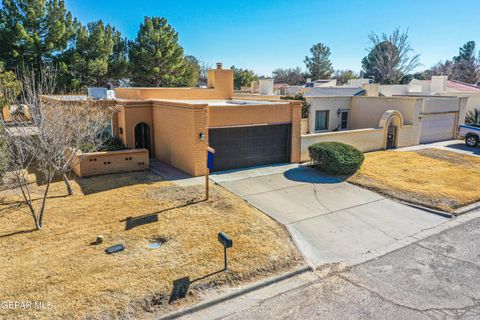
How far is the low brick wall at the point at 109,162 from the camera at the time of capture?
47.2 feet

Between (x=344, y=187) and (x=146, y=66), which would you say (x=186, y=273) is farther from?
(x=146, y=66)

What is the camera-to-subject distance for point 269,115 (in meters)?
16.5

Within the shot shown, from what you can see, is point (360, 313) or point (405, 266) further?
point (405, 266)

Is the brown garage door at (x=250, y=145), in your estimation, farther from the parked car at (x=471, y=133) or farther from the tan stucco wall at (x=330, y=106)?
the parked car at (x=471, y=133)

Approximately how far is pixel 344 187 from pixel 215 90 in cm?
1315

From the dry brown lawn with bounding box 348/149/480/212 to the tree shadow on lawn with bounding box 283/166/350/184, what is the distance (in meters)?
0.66

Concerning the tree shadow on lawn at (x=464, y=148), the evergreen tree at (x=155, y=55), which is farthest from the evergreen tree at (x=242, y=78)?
the tree shadow on lawn at (x=464, y=148)

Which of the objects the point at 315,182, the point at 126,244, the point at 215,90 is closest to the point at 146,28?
the point at 215,90

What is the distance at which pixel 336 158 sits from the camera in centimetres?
1502

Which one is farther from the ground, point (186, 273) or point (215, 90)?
point (215, 90)

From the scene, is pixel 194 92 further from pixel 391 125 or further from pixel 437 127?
pixel 437 127

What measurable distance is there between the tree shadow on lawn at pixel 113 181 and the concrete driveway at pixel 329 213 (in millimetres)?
2908

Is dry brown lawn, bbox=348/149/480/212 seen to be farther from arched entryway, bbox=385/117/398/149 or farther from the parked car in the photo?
the parked car

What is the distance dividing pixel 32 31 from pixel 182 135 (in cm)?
2785
